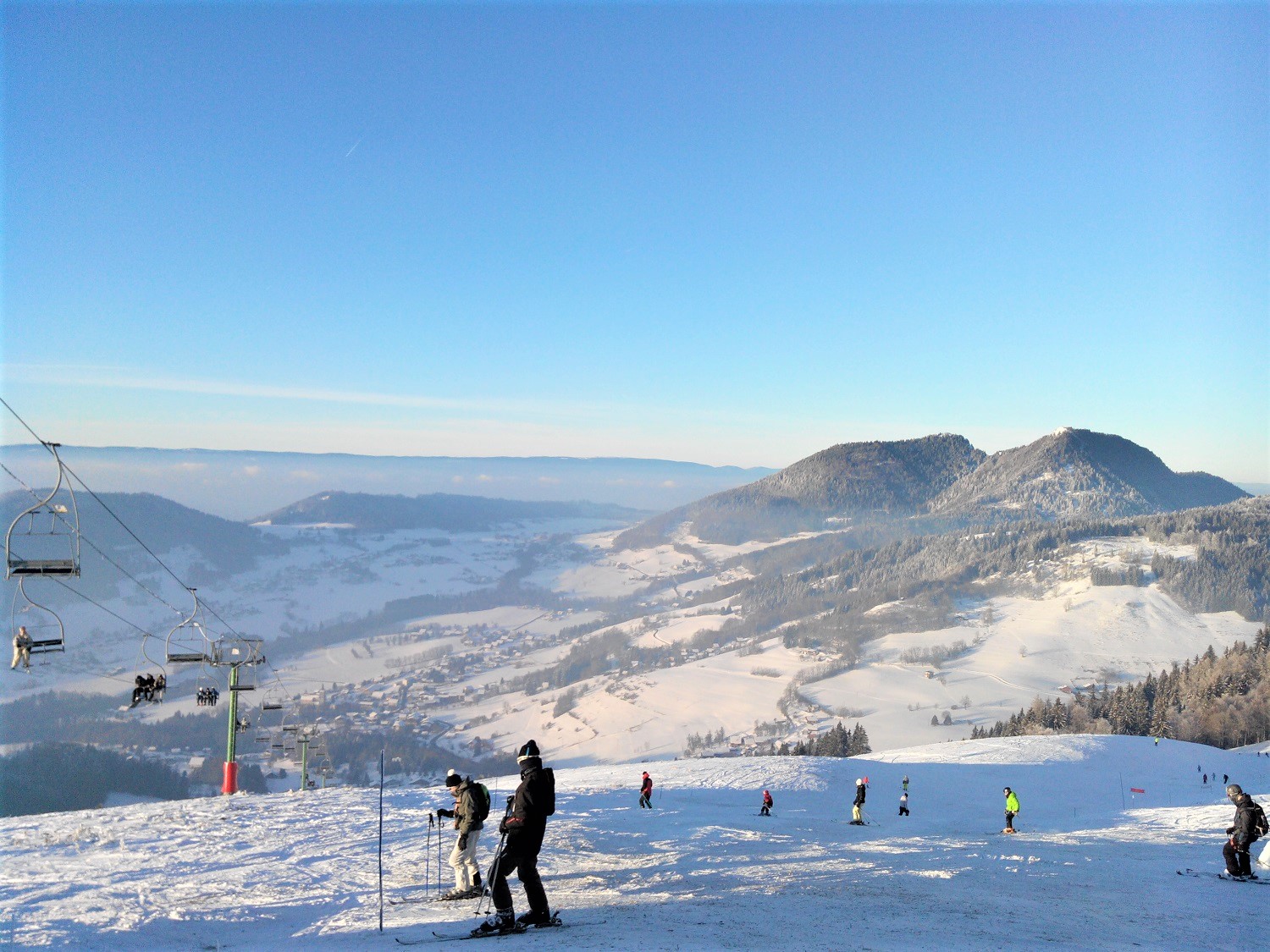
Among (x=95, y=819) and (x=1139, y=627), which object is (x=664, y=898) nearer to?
(x=95, y=819)

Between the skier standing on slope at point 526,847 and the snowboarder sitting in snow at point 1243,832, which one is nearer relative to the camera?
the skier standing on slope at point 526,847

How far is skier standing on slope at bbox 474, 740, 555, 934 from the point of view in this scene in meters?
9.72

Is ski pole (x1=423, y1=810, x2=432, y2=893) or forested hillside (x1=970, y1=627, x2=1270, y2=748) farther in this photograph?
forested hillside (x1=970, y1=627, x2=1270, y2=748)

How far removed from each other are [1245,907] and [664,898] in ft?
29.2

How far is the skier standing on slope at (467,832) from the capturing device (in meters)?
11.6

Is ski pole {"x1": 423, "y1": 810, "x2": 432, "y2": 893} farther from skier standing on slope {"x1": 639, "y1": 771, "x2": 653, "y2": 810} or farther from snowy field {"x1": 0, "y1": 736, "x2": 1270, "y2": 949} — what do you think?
skier standing on slope {"x1": 639, "y1": 771, "x2": 653, "y2": 810}

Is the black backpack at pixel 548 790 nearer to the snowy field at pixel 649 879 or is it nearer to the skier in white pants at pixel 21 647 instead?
the snowy field at pixel 649 879

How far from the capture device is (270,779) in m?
120

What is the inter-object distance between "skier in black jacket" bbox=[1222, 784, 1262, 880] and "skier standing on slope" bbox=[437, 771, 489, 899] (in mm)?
12445

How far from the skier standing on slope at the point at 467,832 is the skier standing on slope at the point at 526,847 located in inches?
64.7

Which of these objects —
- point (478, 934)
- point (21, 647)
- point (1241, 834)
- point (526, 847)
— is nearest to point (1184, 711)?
point (1241, 834)

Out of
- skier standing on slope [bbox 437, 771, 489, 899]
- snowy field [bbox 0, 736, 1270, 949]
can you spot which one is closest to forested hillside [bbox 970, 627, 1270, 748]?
snowy field [bbox 0, 736, 1270, 949]

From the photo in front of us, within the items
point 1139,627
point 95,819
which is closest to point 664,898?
point 95,819

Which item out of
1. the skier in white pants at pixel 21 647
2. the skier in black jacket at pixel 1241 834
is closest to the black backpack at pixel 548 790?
the skier in white pants at pixel 21 647
